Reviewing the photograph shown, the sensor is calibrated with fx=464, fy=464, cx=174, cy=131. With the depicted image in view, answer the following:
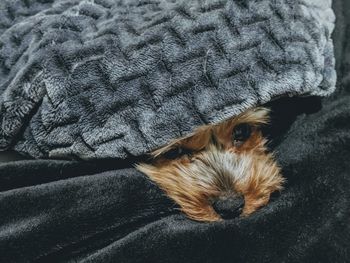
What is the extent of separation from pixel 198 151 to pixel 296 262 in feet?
1.47

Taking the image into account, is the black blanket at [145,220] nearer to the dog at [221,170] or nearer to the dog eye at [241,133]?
the dog at [221,170]

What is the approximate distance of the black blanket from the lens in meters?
1.03

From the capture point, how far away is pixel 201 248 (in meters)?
1.03

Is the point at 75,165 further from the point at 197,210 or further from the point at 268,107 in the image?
the point at 268,107

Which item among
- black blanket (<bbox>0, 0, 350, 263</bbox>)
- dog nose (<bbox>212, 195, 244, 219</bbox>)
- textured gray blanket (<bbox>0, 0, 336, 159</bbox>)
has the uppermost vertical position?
textured gray blanket (<bbox>0, 0, 336, 159</bbox>)

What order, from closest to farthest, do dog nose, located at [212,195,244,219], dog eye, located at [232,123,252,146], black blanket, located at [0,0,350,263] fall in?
black blanket, located at [0,0,350,263] < dog nose, located at [212,195,244,219] < dog eye, located at [232,123,252,146]

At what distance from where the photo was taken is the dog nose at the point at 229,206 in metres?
1.17

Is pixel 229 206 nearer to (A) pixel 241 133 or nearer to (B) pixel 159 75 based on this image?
(A) pixel 241 133

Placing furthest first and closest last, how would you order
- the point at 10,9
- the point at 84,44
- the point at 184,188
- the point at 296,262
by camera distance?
the point at 10,9 < the point at 184,188 < the point at 84,44 < the point at 296,262

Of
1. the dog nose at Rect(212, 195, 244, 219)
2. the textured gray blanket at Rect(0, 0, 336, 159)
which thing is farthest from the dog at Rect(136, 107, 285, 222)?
the textured gray blanket at Rect(0, 0, 336, 159)

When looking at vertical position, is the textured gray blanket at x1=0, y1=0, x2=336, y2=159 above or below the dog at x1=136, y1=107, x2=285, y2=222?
above

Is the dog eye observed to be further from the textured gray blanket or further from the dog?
the textured gray blanket

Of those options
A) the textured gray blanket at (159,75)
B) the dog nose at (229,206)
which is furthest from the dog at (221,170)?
the textured gray blanket at (159,75)

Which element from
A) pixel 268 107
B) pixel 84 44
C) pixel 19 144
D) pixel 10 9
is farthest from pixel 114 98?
pixel 10 9
